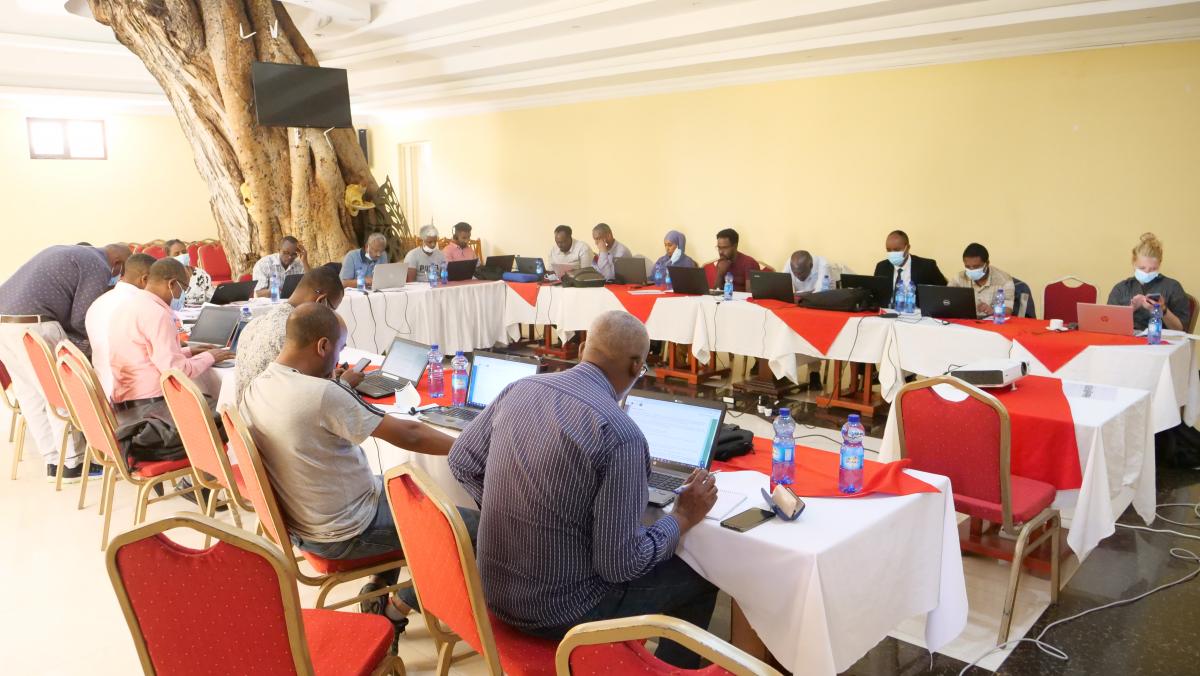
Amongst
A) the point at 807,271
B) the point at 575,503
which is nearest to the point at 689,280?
the point at 807,271

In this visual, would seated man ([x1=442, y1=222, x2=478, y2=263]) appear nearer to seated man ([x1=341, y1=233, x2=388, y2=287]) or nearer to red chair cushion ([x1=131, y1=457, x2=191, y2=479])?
seated man ([x1=341, y1=233, x2=388, y2=287])

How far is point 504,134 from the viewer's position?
1043 cm

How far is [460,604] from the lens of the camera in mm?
1781

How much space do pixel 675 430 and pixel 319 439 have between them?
1.04 meters

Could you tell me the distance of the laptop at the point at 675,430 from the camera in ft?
7.74

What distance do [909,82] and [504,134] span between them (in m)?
5.28

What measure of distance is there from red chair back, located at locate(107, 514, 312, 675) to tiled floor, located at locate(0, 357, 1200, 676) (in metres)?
1.01

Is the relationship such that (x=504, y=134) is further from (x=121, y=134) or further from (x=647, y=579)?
(x=647, y=579)

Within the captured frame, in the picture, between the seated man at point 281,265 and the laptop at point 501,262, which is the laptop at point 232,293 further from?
the laptop at point 501,262

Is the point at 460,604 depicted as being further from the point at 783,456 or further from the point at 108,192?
the point at 108,192

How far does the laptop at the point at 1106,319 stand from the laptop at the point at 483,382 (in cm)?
348

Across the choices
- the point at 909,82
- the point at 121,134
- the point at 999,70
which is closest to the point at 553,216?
the point at 909,82

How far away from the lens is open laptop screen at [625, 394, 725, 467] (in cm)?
237

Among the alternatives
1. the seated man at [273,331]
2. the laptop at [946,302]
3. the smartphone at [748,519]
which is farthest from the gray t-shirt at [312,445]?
the laptop at [946,302]
